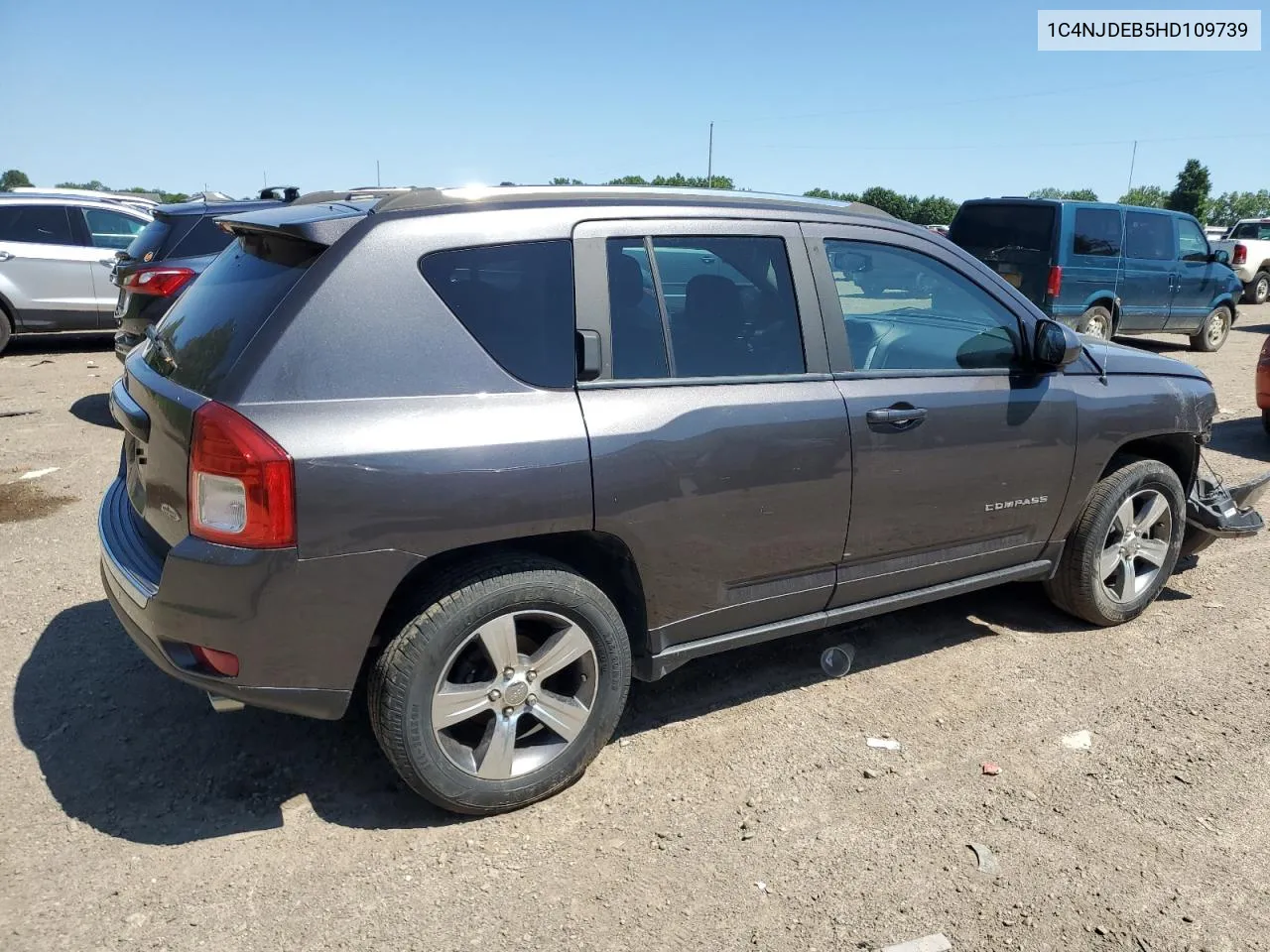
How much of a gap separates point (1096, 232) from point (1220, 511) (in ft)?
27.4

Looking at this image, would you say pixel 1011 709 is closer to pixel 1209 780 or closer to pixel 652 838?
pixel 1209 780

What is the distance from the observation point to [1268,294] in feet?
75.8

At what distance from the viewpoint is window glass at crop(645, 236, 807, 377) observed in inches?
131

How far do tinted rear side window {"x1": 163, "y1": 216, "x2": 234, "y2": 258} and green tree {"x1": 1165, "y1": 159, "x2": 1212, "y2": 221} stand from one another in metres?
54.2

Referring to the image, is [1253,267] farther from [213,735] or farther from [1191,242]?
[213,735]

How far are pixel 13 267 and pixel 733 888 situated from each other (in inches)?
444

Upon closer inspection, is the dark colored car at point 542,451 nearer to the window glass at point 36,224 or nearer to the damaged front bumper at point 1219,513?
the damaged front bumper at point 1219,513

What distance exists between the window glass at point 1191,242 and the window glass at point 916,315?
37.8ft

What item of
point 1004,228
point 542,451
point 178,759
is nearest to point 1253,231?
point 1004,228

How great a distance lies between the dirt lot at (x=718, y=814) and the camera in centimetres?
266

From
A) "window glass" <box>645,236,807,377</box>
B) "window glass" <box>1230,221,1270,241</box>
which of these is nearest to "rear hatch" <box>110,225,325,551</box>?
"window glass" <box>645,236,807,377</box>

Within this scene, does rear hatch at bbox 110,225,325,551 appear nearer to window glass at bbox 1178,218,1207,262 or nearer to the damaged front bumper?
the damaged front bumper

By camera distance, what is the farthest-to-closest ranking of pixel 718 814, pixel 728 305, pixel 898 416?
pixel 898 416 < pixel 728 305 < pixel 718 814

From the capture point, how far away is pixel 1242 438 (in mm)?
8594
